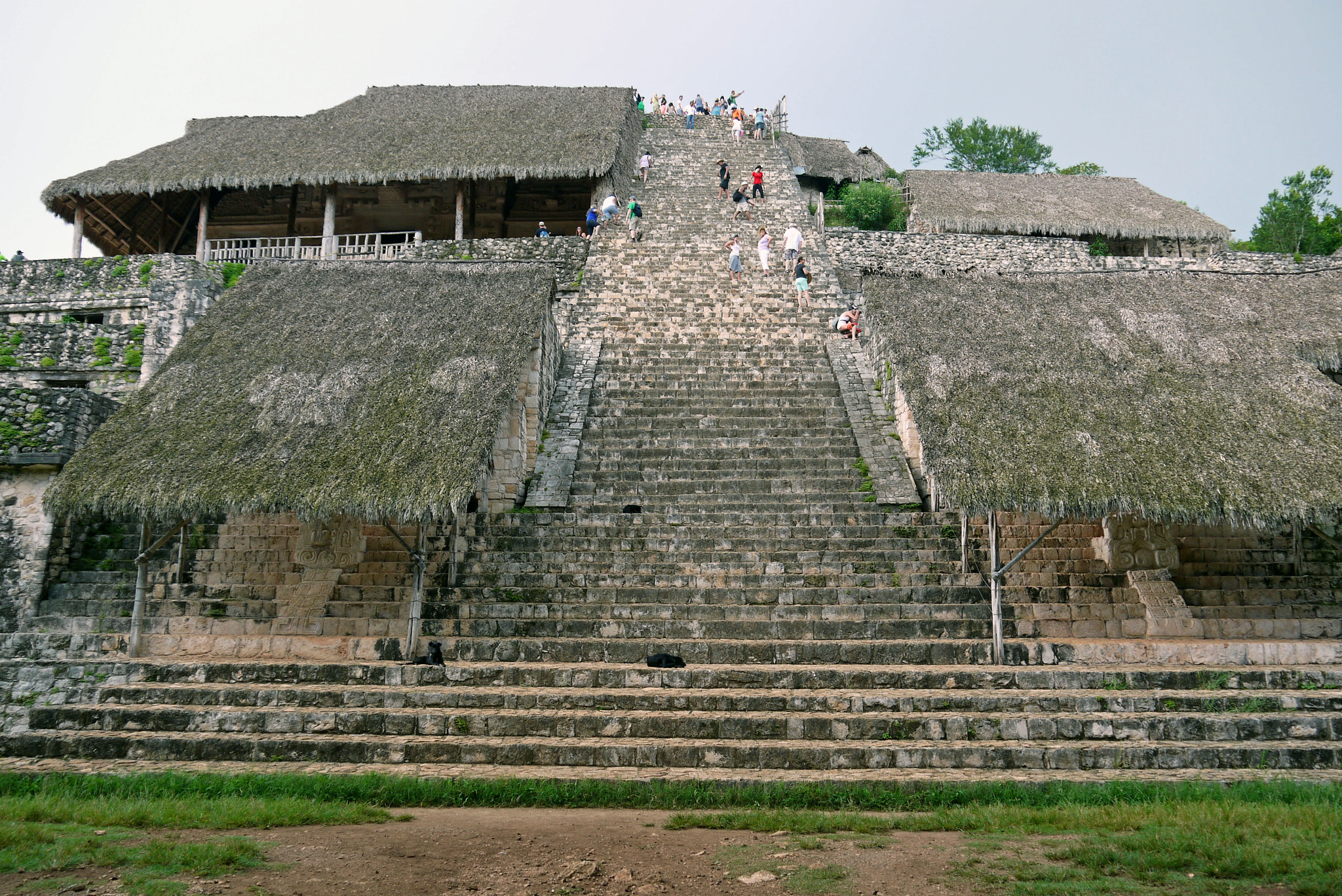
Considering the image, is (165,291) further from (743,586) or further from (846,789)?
(846,789)

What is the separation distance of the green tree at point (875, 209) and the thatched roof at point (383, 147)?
270 inches

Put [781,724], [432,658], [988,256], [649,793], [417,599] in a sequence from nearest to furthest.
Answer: [649,793]
[781,724]
[432,658]
[417,599]
[988,256]

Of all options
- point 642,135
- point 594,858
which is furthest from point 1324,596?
point 642,135

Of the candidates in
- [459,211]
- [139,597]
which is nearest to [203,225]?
[459,211]

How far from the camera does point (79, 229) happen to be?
1831cm

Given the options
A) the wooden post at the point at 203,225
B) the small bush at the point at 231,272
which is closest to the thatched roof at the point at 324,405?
the small bush at the point at 231,272

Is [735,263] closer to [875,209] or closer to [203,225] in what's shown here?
[875,209]

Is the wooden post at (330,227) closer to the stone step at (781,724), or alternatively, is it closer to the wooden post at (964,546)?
the stone step at (781,724)

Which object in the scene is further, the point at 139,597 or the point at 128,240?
the point at 128,240

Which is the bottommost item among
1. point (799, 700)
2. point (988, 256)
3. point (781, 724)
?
point (781, 724)

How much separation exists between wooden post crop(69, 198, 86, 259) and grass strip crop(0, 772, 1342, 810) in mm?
16454

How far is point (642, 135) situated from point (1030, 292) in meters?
15.3

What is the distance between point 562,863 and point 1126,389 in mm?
7724

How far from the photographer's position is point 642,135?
23.2 meters
